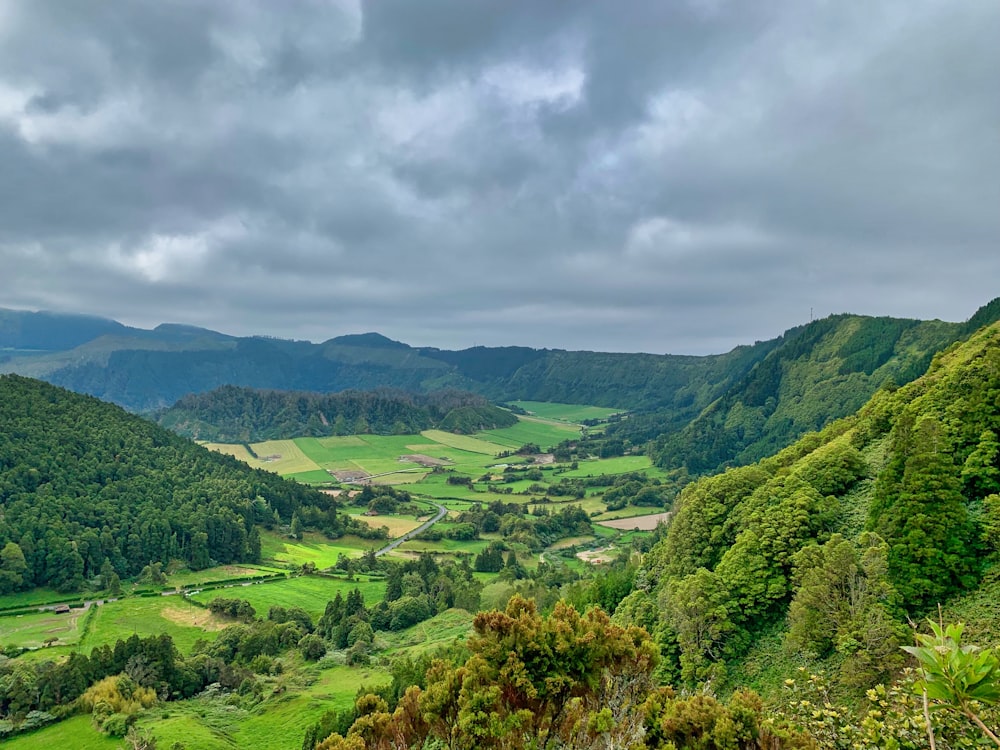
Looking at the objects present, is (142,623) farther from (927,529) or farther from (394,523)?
(927,529)

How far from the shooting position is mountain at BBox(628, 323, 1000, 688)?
33.9 metres

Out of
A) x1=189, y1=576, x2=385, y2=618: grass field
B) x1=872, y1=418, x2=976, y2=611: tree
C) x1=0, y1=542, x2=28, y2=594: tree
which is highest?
x1=872, y1=418, x2=976, y2=611: tree

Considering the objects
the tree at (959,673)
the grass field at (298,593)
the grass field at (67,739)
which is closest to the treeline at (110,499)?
the grass field at (298,593)

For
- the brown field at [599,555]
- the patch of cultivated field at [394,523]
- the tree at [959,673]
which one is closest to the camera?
the tree at [959,673]

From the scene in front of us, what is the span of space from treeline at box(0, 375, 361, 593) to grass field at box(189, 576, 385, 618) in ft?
73.8

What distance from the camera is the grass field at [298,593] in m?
97.9

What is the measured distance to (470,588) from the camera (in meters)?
101

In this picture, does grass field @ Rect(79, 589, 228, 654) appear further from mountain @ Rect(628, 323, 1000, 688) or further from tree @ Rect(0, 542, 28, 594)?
mountain @ Rect(628, 323, 1000, 688)

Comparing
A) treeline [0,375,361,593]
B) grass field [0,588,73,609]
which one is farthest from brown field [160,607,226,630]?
treeline [0,375,361,593]

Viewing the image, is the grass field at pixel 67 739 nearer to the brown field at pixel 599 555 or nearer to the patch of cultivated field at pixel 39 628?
the patch of cultivated field at pixel 39 628

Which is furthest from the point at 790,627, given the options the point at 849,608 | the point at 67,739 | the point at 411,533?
the point at 411,533

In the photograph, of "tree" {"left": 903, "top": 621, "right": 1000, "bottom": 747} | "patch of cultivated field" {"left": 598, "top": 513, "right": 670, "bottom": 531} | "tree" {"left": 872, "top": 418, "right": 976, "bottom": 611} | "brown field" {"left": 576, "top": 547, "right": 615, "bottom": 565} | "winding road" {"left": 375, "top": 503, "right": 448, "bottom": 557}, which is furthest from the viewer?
"patch of cultivated field" {"left": 598, "top": 513, "right": 670, "bottom": 531}

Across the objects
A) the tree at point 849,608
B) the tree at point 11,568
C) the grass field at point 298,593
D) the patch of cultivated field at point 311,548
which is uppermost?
the tree at point 849,608

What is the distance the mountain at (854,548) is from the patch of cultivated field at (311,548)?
304ft
